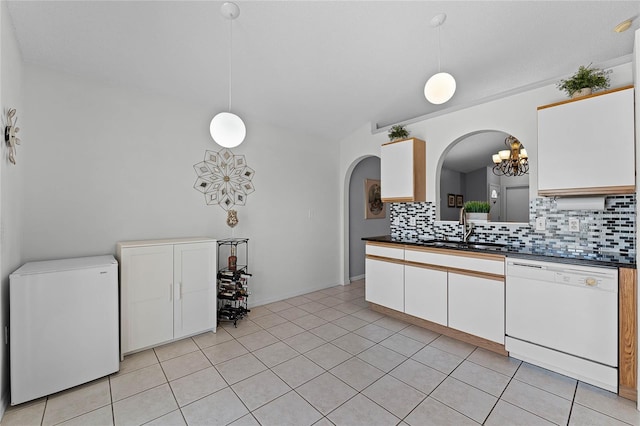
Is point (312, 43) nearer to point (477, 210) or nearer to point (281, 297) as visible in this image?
point (477, 210)

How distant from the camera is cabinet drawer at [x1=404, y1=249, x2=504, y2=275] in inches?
97.5

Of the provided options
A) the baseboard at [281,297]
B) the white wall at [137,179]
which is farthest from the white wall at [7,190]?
the baseboard at [281,297]

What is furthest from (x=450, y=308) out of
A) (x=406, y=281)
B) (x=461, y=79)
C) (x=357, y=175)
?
(x=357, y=175)

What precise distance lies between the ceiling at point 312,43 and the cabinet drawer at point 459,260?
1.81 metres

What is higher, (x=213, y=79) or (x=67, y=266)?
(x=213, y=79)

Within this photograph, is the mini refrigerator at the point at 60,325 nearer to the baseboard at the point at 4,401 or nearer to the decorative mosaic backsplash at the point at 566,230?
the baseboard at the point at 4,401

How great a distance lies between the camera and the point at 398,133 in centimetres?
365

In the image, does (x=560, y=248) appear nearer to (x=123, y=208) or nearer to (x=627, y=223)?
(x=627, y=223)

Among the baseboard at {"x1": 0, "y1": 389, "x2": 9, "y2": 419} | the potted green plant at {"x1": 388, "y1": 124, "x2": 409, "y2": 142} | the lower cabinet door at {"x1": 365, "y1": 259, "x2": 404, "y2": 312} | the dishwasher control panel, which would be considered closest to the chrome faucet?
the lower cabinet door at {"x1": 365, "y1": 259, "x2": 404, "y2": 312}

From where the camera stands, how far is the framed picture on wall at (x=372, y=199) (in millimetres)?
5285

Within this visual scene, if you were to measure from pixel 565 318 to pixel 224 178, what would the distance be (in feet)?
11.7

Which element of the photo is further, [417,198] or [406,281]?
[417,198]

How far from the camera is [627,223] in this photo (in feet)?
7.36

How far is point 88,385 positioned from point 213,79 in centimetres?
289
